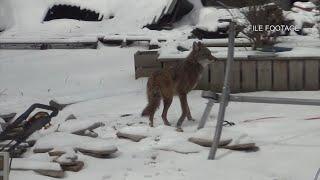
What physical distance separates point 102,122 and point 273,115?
1.97 m

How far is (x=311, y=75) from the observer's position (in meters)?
8.27

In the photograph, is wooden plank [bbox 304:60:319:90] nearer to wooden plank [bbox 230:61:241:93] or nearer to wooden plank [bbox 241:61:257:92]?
wooden plank [bbox 241:61:257:92]

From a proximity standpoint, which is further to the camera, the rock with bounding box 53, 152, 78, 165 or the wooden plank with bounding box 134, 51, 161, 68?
the wooden plank with bounding box 134, 51, 161, 68

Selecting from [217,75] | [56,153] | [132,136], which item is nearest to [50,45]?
[217,75]

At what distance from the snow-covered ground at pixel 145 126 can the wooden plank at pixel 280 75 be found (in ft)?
0.63

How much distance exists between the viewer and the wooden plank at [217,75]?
27.8 feet

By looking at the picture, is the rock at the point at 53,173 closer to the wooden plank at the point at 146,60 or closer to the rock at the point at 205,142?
the rock at the point at 205,142

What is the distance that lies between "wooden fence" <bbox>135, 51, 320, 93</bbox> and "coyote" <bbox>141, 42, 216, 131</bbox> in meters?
1.27

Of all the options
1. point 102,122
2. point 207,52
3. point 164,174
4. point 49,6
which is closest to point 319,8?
point 207,52

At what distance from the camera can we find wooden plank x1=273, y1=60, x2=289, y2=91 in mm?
8344

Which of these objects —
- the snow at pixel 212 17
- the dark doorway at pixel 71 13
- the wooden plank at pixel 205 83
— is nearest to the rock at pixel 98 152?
the wooden plank at pixel 205 83

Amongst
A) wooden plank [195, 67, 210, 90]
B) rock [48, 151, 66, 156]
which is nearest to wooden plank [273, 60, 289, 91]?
wooden plank [195, 67, 210, 90]

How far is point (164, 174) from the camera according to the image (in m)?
4.95

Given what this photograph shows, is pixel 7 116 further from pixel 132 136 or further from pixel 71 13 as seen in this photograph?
pixel 71 13
